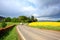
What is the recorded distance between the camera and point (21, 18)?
200 meters

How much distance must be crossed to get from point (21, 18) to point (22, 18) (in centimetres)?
125

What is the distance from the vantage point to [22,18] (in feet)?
655
